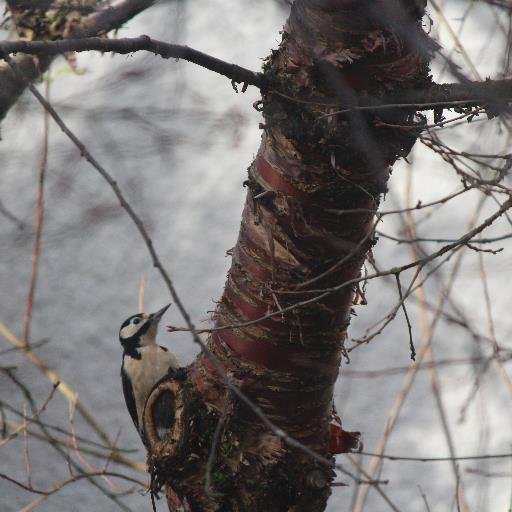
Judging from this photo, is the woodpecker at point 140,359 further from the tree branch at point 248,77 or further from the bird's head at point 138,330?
the tree branch at point 248,77

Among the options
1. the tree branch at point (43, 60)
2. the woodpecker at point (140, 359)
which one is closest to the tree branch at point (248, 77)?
the tree branch at point (43, 60)

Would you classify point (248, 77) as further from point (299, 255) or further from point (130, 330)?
point (130, 330)

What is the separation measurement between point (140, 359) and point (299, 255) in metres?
1.12

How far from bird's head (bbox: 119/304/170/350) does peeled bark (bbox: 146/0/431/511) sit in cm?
85

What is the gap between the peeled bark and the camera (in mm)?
1051

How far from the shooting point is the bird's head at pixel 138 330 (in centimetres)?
224

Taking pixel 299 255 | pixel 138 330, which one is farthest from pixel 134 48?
pixel 138 330

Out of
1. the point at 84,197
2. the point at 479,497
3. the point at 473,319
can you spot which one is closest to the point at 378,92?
the point at 84,197

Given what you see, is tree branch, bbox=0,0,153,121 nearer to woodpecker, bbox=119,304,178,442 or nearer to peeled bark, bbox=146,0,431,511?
peeled bark, bbox=146,0,431,511

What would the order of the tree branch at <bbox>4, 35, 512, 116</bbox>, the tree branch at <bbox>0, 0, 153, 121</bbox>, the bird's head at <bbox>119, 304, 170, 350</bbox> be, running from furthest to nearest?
the bird's head at <bbox>119, 304, 170, 350</bbox>, the tree branch at <bbox>0, 0, 153, 121</bbox>, the tree branch at <bbox>4, 35, 512, 116</bbox>

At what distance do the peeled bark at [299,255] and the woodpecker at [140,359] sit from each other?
0.72 metres

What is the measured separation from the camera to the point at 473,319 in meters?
2.04

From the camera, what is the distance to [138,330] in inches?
89.7

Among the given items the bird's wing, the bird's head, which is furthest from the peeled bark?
the bird's head
